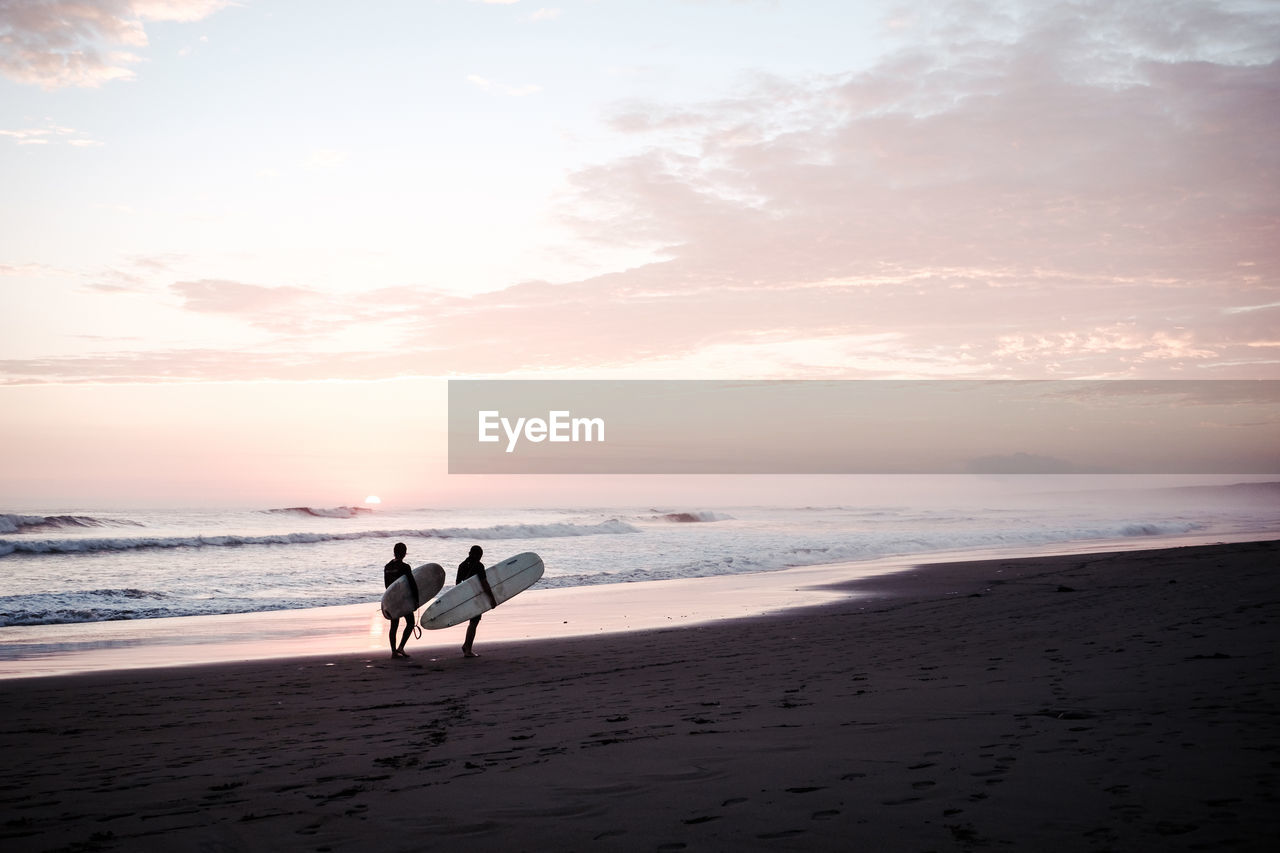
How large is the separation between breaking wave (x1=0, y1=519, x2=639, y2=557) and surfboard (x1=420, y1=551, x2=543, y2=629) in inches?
991

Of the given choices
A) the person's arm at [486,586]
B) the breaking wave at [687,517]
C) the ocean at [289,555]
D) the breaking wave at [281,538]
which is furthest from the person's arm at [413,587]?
the breaking wave at [687,517]

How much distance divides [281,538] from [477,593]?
1179 inches

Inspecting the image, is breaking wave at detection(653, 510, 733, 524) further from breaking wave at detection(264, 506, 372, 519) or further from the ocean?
breaking wave at detection(264, 506, 372, 519)

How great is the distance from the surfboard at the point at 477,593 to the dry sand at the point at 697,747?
1.10 metres

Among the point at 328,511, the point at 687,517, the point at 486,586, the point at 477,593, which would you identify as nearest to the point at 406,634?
the point at 477,593

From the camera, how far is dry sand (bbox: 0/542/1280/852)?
4086 mm

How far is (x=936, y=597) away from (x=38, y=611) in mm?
17870

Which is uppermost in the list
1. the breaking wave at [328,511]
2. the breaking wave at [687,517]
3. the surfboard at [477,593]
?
the surfboard at [477,593]

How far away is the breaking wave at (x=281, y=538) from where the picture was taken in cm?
3053

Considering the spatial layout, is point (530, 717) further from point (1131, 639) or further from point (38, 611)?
point (38, 611)

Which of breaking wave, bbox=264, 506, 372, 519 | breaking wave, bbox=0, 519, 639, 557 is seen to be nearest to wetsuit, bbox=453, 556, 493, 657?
breaking wave, bbox=0, 519, 639, 557

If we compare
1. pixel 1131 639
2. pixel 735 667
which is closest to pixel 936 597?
pixel 1131 639

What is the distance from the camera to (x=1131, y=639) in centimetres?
923

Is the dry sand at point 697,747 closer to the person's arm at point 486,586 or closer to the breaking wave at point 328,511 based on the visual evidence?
the person's arm at point 486,586
